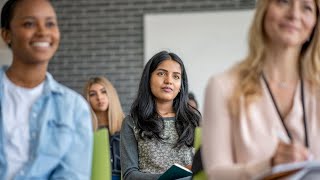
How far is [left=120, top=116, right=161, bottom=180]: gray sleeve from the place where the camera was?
10.0 ft

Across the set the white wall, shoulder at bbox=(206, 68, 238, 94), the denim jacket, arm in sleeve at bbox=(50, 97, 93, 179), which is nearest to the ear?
the denim jacket

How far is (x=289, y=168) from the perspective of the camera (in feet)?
5.12

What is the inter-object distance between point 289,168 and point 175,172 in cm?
119

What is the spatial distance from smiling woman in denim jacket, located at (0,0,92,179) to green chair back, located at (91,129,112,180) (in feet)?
0.55

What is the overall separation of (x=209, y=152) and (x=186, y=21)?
538cm

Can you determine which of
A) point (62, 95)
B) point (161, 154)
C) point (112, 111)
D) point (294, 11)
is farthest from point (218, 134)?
point (112, 111)

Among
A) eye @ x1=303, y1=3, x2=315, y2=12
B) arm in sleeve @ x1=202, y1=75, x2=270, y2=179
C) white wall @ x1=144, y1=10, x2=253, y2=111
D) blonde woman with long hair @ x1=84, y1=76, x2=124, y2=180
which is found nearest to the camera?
arm in sleeve @ x1=202, y1=75, x2=270, y2=179

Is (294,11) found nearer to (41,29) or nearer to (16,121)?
(41,29)

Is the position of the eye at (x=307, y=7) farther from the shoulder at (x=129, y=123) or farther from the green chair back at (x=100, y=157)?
the shoulder at (x=129, y=123)

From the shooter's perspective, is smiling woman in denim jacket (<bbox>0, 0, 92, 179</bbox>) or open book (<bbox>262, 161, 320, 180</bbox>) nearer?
open book (<bbox>262, 161, 320, 180</bbox>)

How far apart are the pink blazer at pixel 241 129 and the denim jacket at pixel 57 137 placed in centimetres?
41

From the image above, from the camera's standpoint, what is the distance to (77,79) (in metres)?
7.20

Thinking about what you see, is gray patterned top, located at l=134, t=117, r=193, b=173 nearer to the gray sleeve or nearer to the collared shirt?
the gray sleeve

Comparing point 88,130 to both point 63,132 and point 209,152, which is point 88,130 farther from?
point 209,152
